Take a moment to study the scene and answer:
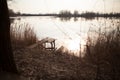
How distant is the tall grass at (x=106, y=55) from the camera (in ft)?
15.2

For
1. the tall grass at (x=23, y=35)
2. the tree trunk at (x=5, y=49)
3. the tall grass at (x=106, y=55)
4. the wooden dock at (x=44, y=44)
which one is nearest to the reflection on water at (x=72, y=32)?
the tall grass at (x=106, y=55)

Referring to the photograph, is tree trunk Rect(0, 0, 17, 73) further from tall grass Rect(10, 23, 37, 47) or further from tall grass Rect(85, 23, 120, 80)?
tall grass Rect(10, 23, 37, 47)

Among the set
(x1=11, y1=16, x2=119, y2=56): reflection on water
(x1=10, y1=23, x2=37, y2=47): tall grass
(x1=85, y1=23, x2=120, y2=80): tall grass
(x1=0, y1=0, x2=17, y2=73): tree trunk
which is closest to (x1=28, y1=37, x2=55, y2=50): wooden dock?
(x1=10, y1=23, x2=37, y2=47): tall grass

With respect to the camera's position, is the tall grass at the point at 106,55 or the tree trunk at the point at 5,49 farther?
the tall grass at the point at 106,55

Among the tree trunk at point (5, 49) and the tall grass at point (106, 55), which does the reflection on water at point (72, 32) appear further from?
the tree trunk at point (5, 49)

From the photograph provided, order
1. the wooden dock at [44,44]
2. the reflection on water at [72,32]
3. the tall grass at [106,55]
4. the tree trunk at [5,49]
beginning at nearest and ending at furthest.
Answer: the tree trunk at [5,49], the tall grass at [106,55], the reflection on water at [72,32], the wooden dock at [44,44]

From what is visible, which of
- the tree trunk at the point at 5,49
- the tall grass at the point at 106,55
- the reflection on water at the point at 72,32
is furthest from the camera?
the reflection on water at the point at 72,32

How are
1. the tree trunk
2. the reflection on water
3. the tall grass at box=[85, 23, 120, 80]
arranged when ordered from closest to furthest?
the tree trunk < the tall grass at box=[85, 23, 120, 80] < the reflection on water

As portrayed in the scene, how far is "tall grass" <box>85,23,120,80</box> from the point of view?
4620mm

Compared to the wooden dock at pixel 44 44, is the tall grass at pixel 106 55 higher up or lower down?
higher up

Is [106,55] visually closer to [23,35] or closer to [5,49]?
[5,49]

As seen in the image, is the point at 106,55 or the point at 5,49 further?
the point at 106,55

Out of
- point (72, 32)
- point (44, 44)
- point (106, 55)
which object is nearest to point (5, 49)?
point (106, 55)

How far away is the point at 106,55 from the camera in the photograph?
19.1 ft
